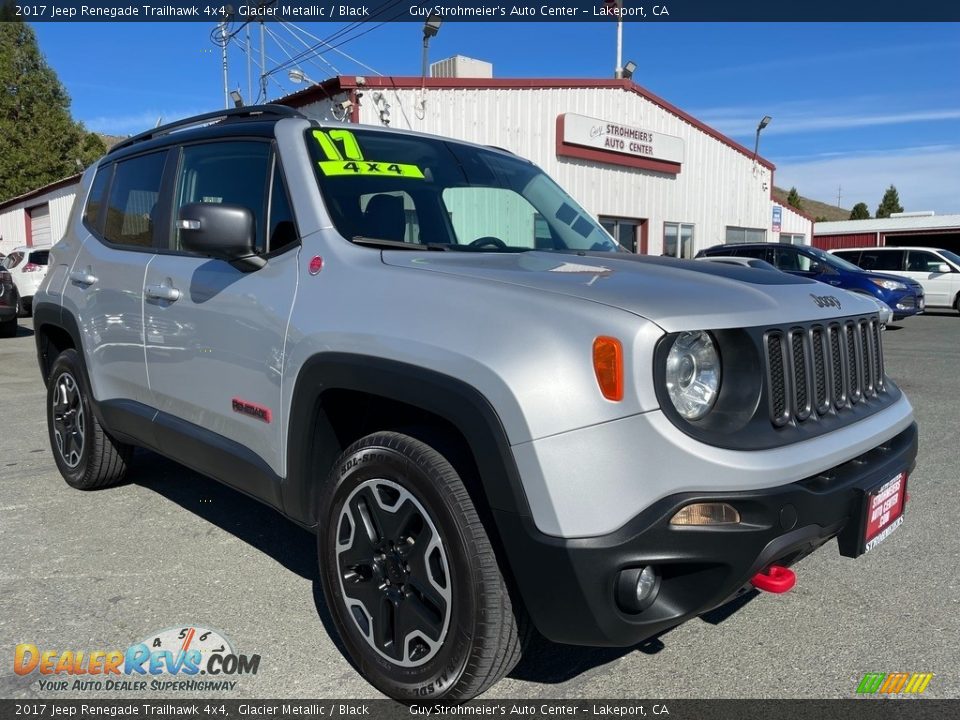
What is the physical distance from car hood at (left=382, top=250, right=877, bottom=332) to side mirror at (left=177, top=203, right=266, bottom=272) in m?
0.53

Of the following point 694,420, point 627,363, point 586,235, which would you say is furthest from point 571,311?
point 586,235

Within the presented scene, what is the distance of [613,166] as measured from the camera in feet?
60.8

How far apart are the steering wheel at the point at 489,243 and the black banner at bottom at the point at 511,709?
63.4 inches

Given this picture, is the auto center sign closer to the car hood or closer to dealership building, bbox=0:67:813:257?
dealership building, bbox=0:67:813:257

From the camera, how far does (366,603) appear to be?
8.16ft

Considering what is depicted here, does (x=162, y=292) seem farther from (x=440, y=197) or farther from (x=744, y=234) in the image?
(x=744, y=234)

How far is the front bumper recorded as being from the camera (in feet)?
6.36

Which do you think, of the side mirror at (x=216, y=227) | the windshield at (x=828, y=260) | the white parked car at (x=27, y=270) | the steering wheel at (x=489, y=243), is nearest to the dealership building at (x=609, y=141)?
the windshield at (x=828, y=260)

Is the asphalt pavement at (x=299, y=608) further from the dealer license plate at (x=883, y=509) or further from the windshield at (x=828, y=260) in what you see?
the windshield at (x=828, y=260)

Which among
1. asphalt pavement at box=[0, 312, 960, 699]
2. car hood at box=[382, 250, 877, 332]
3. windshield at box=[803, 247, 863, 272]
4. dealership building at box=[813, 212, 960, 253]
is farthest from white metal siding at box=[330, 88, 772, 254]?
dealership building at box=[813, 212, 960, 253]

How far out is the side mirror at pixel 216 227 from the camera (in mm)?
2680

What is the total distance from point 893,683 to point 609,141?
16639mm

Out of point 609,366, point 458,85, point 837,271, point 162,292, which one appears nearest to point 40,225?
point 458,85

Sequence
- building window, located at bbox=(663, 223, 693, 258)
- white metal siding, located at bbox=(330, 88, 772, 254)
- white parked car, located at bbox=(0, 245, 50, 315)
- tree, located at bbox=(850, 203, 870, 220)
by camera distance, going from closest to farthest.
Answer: white metal siding, located at bbox=(330, 88, 772, 254)
white parked car, located at bbox=(0, 245, 50, 315)
building window, located at bbox=(663, 223, 693, 258)
tree, located at bbox=(850, 203, 870, 220)
